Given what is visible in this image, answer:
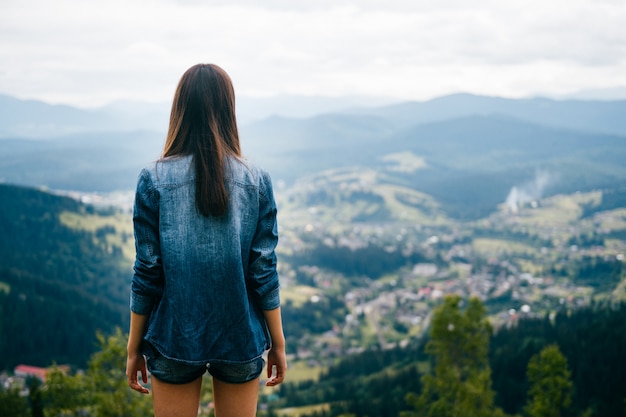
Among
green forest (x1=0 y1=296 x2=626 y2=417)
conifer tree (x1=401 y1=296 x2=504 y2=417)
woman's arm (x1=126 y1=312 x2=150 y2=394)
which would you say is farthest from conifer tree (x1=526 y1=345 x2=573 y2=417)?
woman's arm (x1=126 y1=312 x2=150 y2=394)

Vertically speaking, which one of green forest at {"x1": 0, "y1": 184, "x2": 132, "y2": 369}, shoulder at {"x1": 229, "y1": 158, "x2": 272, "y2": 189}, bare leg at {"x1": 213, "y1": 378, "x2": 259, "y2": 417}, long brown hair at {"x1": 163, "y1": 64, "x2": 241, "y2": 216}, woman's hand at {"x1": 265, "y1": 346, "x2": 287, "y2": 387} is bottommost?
green forest at {"x1": 0, "y1": 184, "x2": 132, "y2": 369}

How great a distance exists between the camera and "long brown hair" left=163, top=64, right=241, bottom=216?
2.57 meters

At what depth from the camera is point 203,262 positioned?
2.48 metres

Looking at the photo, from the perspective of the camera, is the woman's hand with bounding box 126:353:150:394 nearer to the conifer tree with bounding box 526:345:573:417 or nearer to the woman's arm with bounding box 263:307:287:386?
the woman's arm with bounding box 263:307:287:386

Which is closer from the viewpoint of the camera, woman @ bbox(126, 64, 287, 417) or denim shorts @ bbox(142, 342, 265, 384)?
woman @ bbox(126, 64, 287, 417)

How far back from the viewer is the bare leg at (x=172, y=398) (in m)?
2.65

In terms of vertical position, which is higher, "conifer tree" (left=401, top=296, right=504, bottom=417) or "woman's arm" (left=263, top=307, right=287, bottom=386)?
"woman's arm" (left=263, top=307, right=287, bottom=386)

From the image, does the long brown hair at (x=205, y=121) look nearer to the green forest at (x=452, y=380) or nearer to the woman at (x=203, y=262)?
the woman at (x=203, y=262)

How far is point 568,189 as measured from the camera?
148 m

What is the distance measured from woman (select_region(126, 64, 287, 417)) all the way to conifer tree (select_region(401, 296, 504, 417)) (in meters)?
14.3

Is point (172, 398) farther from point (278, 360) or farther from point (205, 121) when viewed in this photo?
point (205, 121)

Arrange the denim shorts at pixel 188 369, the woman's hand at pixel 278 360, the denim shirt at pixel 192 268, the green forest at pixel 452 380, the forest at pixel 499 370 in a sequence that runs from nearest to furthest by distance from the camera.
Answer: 1. the denim shirt at pixel 192 268
2. the denim shorts at pixel 188 369
3. the woman's hand at pixel 278 360
4. the green forest at pixel 452 380
5. the forest at pixel 499 370

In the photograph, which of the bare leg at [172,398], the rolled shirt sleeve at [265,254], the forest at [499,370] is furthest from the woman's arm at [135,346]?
the forest at [499,370]

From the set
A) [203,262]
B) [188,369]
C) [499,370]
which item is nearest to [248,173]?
[203,262]
